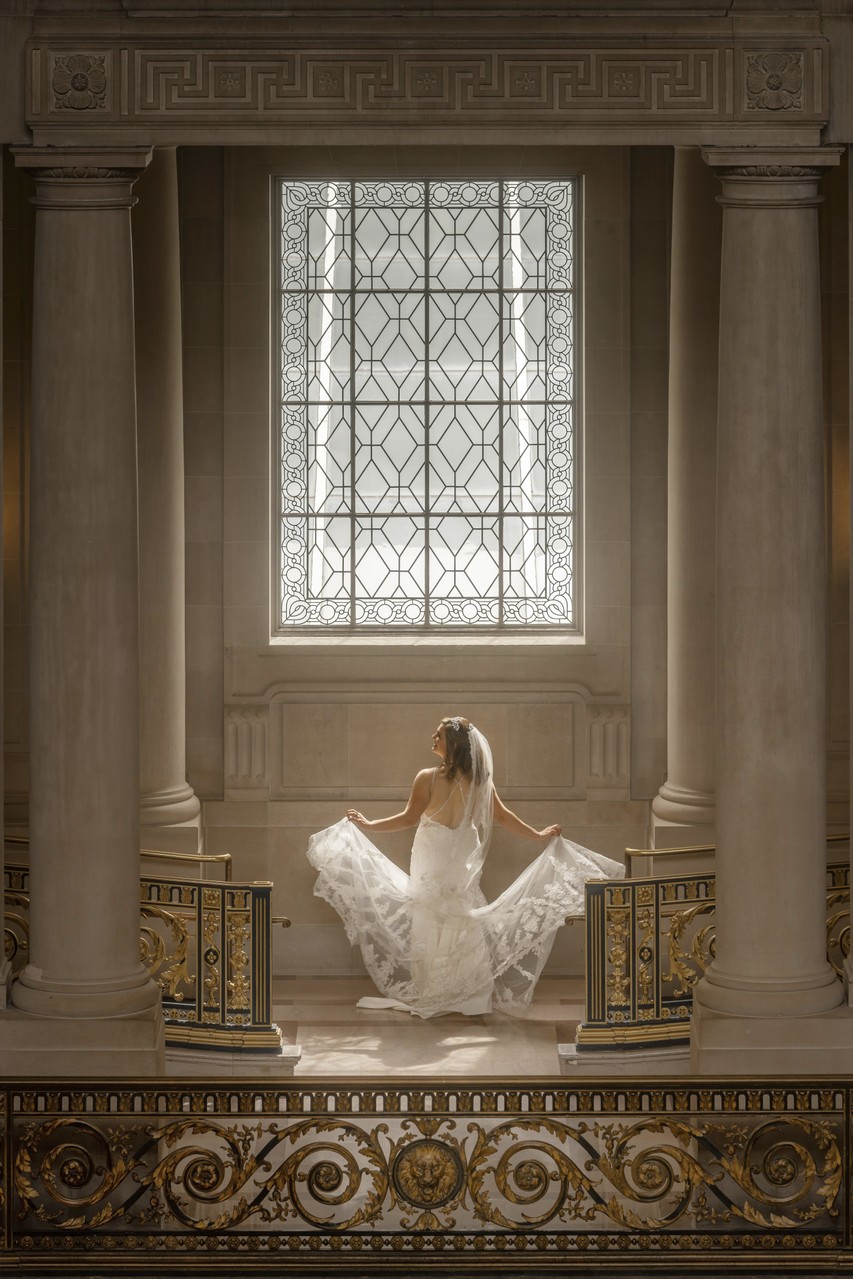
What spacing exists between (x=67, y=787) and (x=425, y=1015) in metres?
3.90

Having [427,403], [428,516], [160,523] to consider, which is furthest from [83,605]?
[427,403]

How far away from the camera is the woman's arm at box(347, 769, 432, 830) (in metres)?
11.9

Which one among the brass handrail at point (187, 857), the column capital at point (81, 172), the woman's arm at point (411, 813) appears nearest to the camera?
the column capital at point (81, 172)

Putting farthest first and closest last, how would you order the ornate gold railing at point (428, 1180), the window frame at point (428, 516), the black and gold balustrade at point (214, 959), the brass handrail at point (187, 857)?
the window frame at point (428, 516)
the brass handrail at point (187, 857)
the black and gold balustrade at point (214, 959)
the ornate gold railing at point (428, 1180)

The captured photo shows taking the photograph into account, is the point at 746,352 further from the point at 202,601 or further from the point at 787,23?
the point at 202,601

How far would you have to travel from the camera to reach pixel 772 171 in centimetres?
837

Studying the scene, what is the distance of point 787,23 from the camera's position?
8336 millimetres

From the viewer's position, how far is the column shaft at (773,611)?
27.8ft

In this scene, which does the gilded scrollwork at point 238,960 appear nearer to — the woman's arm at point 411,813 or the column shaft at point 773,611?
the woman's arm at point 411,813

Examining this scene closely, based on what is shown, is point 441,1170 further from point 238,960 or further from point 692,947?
point 692,947

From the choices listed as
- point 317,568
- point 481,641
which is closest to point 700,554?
point 481,641

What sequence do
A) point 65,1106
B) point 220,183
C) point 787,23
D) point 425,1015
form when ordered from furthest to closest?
point 220,183, point 425,1015, point 787,23, point 65,1106

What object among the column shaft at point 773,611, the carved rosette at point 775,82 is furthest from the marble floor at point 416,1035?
the carved rosette at point 775,82

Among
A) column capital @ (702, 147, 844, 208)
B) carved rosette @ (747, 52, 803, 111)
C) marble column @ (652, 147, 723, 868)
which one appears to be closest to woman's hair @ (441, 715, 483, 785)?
marble column @ (652, 147, 723, 868)
